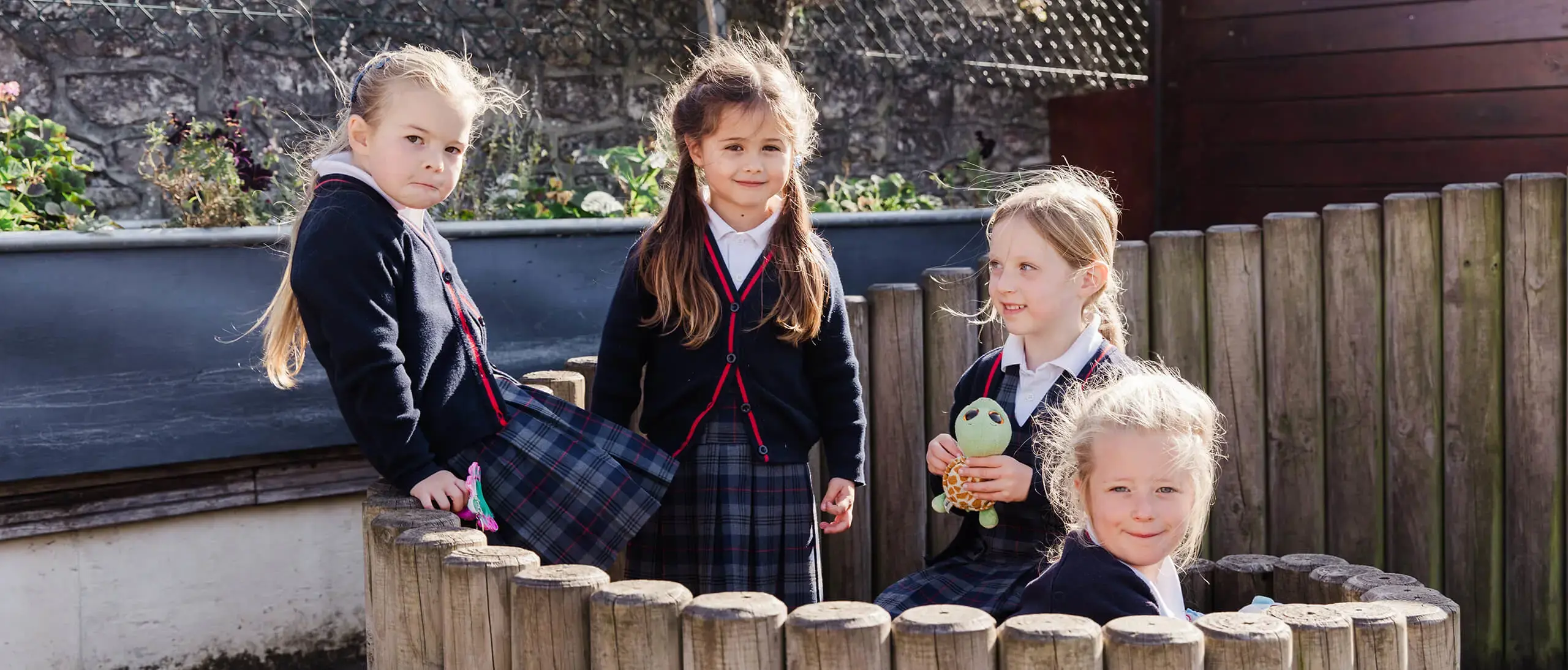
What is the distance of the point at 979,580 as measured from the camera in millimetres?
2824

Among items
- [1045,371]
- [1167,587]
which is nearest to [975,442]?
[1045,371]

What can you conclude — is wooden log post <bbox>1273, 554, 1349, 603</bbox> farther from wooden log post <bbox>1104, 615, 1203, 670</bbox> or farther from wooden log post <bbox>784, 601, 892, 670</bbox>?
wooden log post <bbox>784, 601, 892, 670</bbox>

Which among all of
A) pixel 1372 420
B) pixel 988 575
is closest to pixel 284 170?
pixel 988 575

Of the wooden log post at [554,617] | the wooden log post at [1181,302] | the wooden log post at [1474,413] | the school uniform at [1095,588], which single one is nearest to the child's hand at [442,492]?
the wooden log post at [554,617]

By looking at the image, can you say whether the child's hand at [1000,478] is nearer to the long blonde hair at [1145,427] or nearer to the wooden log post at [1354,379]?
the long blonde hair at [1145,427]

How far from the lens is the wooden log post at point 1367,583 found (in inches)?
102

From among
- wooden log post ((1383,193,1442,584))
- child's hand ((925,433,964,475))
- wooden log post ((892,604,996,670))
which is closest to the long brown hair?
child's hand ((925,433,964,475))

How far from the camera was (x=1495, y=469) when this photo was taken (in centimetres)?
349

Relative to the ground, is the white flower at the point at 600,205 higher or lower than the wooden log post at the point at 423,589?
higher

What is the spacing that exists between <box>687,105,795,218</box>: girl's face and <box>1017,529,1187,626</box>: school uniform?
0.99 m

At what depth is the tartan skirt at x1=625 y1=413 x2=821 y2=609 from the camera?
2.90 meters

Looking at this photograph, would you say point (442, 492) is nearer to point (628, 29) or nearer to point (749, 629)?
point (749, 629)

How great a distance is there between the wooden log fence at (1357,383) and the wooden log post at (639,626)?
1265mm

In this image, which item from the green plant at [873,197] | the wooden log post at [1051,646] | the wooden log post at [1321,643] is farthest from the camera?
the green plant at [873,197]
